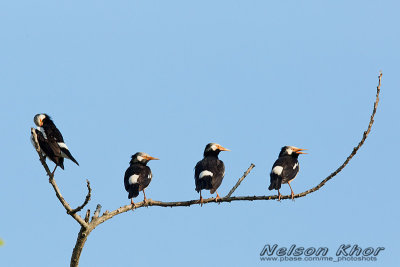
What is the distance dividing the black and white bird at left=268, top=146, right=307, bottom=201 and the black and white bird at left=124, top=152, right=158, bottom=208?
240cm

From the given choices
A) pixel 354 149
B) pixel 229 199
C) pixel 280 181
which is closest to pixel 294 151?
pixel 280 181

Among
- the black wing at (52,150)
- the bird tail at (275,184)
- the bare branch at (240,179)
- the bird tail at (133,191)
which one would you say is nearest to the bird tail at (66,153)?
the black wing at (52,150)

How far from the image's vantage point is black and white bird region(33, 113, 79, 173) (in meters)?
10.6

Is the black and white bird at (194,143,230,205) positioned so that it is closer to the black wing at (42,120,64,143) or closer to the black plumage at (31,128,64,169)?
the black plumage at (31,128,64,169)

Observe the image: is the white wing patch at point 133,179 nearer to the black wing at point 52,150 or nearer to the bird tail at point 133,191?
the bird tail at point 133,191

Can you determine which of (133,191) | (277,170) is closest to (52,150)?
(133,191)

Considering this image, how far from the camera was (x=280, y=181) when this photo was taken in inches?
459

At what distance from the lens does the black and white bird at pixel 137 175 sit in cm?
1158

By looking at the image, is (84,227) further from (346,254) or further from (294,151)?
(294,151)

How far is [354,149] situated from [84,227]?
3521 millimetres

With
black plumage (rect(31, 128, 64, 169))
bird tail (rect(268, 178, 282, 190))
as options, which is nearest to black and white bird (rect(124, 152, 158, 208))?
black plumage (rect(31, 128, 64, 169))

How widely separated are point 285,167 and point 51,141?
455 centimetres

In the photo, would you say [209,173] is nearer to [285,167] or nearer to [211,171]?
[211,171]

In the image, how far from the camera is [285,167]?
12.2 metres
